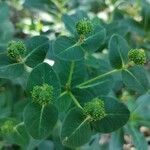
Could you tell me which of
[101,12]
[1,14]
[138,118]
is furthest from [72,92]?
[101,12]

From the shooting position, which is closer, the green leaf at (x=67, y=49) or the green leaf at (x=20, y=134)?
the green leaf at (x=67, y=49)

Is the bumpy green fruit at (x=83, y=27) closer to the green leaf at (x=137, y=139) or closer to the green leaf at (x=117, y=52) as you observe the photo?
the green leaf at (x=117, y=52)

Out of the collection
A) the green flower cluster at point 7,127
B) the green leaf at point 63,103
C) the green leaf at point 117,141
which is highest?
the green leaf at point 63,103

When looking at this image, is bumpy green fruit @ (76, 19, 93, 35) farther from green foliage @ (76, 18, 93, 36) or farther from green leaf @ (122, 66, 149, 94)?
green leaf @ (122, 66, 149, 94)

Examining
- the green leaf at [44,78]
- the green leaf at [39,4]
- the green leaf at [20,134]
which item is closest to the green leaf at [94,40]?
the green leaf at [44,78]

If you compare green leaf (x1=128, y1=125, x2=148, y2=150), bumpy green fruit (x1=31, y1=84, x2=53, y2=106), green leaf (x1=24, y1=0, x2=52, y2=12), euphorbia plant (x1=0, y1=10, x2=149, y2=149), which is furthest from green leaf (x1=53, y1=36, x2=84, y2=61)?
green leaf (x1=24, y1=0, x2=52, y2=12)

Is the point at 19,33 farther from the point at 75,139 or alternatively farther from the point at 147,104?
the point at 75,139

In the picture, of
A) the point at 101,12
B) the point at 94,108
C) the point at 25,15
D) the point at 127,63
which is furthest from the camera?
the point at 25,15
